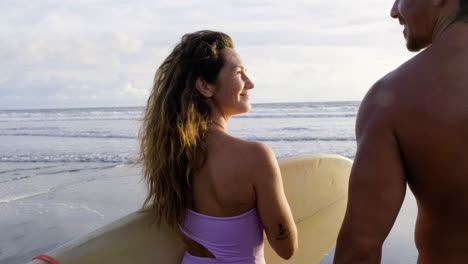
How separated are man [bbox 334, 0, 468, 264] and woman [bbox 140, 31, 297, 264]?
2.92 feet

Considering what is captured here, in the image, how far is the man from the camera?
0.94 m

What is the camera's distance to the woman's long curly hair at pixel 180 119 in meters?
1.95

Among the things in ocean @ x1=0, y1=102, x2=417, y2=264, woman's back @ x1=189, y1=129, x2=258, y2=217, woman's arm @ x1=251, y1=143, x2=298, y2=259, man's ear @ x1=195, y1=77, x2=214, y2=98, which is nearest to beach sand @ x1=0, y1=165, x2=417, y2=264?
ocean @ x1=0, y1=102, x2=417, y2=264

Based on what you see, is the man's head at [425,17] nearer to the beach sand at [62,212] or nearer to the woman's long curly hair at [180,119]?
the woman's long curly hair at [180,119]

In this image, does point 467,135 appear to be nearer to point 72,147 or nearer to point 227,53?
point 227,53

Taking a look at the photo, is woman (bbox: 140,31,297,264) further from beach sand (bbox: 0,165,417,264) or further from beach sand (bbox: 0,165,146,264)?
beach sand (bbox: 0,165,146,264)

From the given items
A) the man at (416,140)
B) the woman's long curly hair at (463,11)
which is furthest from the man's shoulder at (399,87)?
the woman's long curly hair at (463,11)

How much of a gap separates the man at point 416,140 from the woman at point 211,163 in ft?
2.92

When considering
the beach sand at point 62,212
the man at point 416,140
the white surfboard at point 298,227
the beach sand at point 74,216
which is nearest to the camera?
the man at point 416,140

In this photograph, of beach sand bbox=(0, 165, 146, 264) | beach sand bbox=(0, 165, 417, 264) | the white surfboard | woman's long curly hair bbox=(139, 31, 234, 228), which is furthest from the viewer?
beach sand bbox=(0, 165, 146, 264)

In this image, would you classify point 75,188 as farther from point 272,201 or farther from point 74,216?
point 272,201

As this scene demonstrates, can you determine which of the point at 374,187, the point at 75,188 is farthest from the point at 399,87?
the point at 75,188

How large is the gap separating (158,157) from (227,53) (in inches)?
23.3

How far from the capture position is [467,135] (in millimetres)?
925
